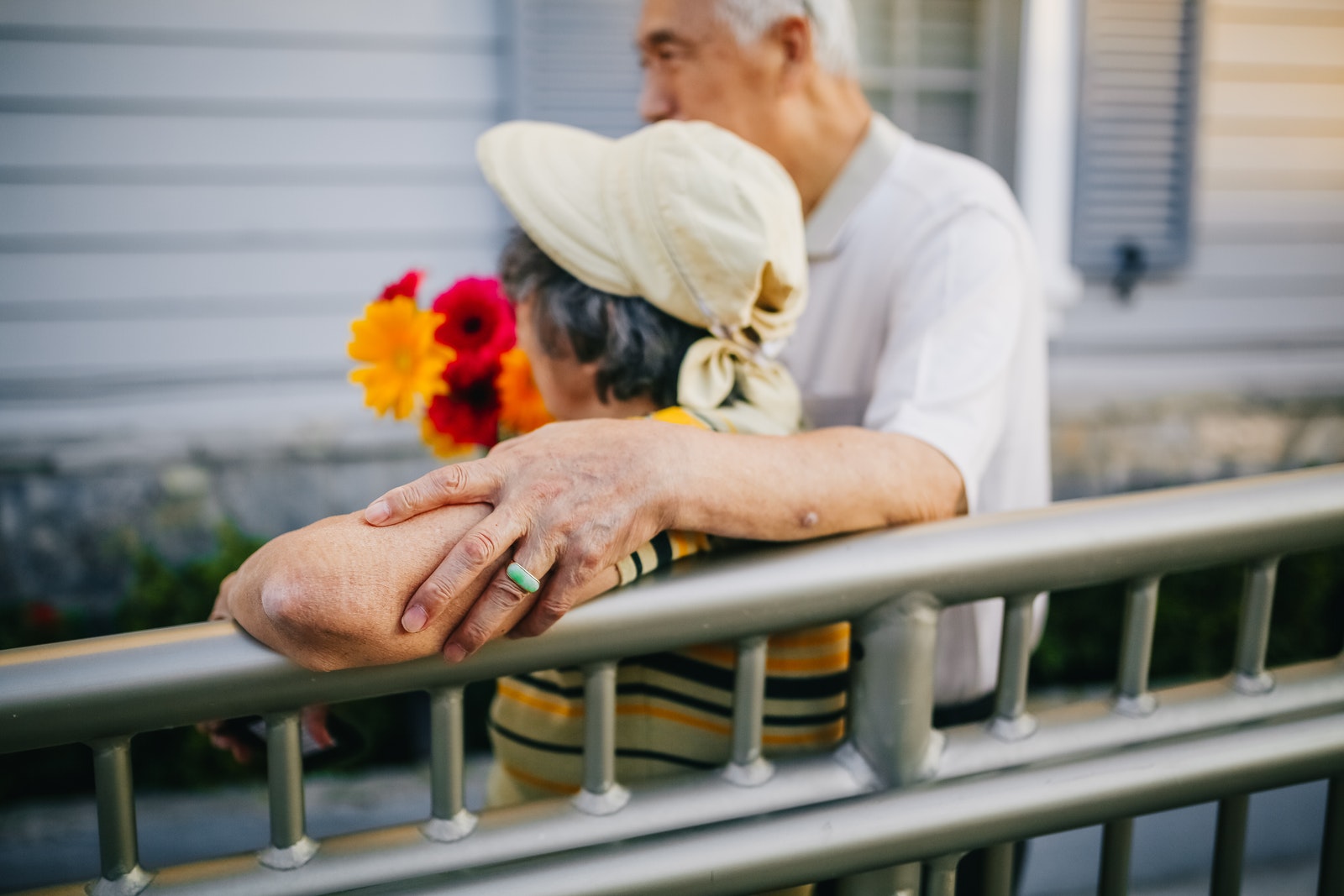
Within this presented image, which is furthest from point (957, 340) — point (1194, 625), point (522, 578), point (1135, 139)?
point (1135, 139)

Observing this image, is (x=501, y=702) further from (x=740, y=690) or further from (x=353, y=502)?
(x=353, y=502)

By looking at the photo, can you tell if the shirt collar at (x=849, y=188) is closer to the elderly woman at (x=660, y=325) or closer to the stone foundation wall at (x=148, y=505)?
the elderly woman at (x=660, y=325)

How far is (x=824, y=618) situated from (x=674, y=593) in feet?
0.52

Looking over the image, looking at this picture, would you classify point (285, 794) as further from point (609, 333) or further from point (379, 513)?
point (609, 333)

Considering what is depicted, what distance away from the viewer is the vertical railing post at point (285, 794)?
2.80ft

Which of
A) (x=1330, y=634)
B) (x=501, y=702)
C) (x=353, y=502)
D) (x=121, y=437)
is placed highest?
(x=501, y=702)

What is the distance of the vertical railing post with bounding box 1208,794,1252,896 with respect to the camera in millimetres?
1133

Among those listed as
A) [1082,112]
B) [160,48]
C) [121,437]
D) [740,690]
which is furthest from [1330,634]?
[160,48]

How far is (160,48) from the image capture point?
3.57m

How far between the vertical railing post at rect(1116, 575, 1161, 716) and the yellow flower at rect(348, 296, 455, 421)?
0.91 metres

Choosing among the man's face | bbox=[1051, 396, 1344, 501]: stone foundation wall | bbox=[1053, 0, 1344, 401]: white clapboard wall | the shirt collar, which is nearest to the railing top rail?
the shirt collar

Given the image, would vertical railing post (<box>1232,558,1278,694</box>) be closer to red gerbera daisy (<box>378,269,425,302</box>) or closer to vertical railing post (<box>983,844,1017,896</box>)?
vertical railing post (<box>983,844,1017,896</box>)

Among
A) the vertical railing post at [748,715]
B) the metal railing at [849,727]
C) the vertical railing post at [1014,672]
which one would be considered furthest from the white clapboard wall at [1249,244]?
the vertical railing post at [748,715]

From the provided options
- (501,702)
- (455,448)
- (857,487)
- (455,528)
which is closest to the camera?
(455,528)
